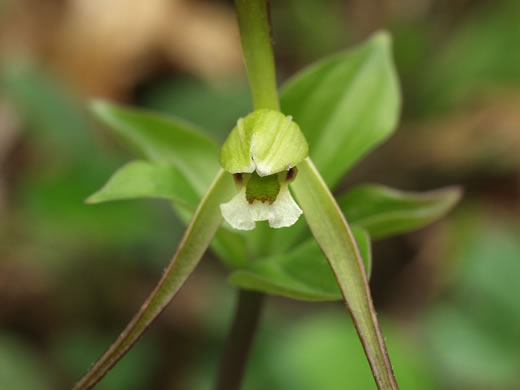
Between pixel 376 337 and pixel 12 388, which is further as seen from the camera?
pixel 12 388

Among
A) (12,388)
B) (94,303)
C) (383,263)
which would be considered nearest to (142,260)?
(94,303)

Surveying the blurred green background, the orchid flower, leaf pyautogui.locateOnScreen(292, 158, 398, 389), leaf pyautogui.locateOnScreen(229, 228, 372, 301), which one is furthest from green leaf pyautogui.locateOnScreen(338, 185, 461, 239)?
the blurred green background

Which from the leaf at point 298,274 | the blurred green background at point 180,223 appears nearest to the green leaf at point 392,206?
the leaf at point 298,274

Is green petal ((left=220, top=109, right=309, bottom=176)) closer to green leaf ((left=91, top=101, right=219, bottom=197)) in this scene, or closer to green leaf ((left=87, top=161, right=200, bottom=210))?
green leaf ((left=87, top=161, right=200, bottom=210))

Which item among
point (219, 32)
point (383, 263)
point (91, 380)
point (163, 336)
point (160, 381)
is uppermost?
point (219, 32)

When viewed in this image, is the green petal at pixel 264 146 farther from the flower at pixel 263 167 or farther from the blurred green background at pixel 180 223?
the blurred green background at pixel 180 223

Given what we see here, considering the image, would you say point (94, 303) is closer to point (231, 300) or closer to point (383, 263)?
point (231, 300)
